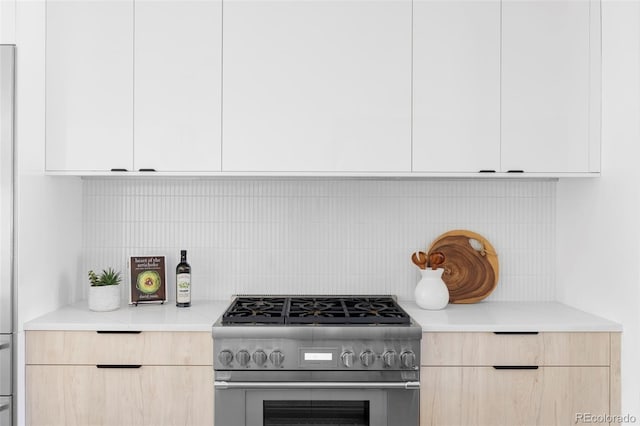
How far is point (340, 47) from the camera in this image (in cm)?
230

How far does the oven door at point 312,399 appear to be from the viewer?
203cm

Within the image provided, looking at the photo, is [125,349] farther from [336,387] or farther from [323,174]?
[323,174]

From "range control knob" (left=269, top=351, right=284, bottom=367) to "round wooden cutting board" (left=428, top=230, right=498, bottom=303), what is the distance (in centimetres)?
99

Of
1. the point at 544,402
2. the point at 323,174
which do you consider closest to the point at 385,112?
the point at 323,174

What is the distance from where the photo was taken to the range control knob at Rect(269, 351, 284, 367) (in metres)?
2.03

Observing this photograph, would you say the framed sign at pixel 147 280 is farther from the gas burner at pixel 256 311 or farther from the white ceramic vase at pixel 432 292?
the white ceramic vase at pixel 432 292

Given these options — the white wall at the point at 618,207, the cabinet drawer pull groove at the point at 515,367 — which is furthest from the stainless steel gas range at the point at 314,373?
the white wall at the point at 618,207

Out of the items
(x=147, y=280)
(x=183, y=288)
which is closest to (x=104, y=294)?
(x=147, y=280)

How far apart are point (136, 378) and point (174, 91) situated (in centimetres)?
122

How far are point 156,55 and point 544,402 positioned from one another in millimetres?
2196

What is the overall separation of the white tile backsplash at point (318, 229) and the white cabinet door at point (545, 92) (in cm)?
39

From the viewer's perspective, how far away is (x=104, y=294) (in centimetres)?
235

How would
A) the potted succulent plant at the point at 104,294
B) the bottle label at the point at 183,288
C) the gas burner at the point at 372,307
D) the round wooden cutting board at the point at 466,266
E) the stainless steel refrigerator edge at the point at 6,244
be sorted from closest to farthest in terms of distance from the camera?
1. the stainless steel refrigerator edge at the point at 6,244
2. the gas burner at the point at 372,307
3. the potted succulent plant at the point at 104,294
4. the bottle label at the point at 183,288
5. the round wooden cutting board at the point at 466,266

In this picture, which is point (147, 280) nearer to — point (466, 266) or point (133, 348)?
point (133, 348)
